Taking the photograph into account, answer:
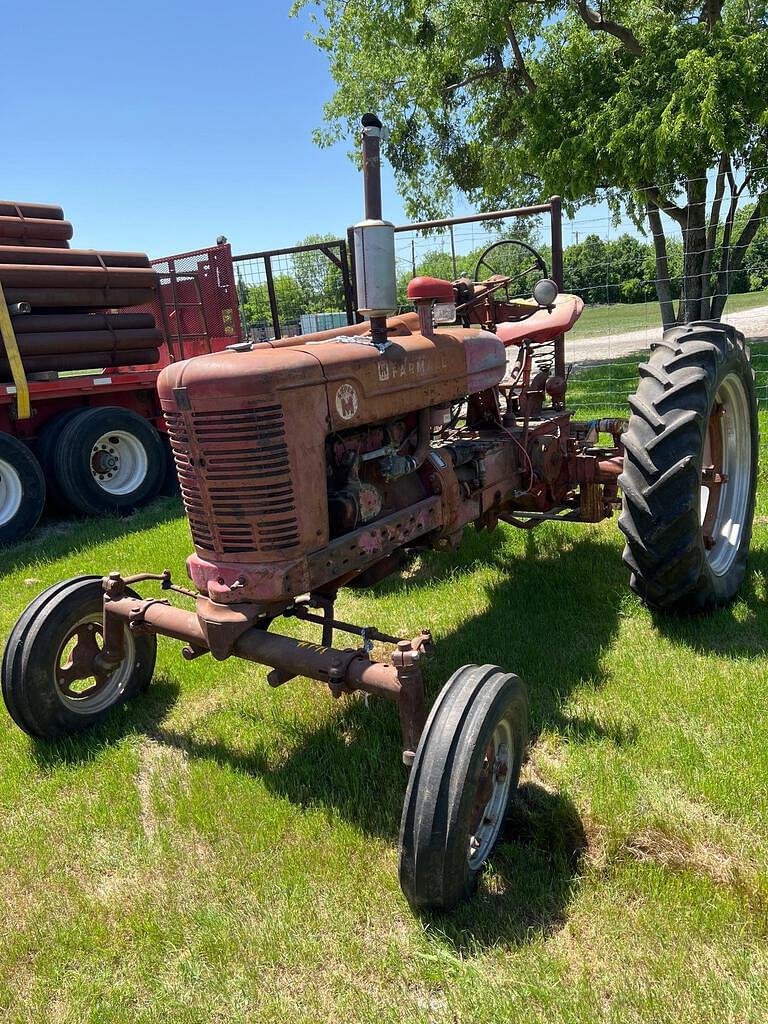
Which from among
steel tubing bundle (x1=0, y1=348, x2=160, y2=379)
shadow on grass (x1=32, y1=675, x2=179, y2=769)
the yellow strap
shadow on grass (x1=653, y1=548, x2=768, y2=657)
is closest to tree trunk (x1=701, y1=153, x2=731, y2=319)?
steel tubing bundle (x1=0, y1=348, x2=160, y2=379)

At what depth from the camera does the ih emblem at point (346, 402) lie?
8.98 feet

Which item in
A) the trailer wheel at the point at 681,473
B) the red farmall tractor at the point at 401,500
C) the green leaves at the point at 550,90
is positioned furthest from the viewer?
the green leaves at the point at 550,90

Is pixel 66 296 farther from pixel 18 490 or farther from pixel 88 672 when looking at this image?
pixel 88 672

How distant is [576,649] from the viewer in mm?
3754

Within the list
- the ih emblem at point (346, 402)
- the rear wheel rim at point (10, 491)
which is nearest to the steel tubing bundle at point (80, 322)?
the rear wheel rim at point (10, 491)

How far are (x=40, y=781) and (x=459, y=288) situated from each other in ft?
10.7

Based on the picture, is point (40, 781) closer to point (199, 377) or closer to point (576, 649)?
point (199, 377)

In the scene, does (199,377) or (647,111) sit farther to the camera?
(647,111)

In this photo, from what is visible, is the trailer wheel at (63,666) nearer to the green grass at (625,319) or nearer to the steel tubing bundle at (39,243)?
the steel tubing bundle at (39,243)

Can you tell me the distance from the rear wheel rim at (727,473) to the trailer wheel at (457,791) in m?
2.28

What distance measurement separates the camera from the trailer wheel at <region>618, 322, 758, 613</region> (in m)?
3.40

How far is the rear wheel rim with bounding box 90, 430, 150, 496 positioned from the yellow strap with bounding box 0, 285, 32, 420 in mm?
833

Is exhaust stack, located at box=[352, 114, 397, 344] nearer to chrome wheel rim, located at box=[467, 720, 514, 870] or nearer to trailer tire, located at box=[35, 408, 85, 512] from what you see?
chrome wheel rim, located at box=[467, 720, 514, 870]

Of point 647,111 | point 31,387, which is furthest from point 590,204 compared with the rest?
point 31,387
